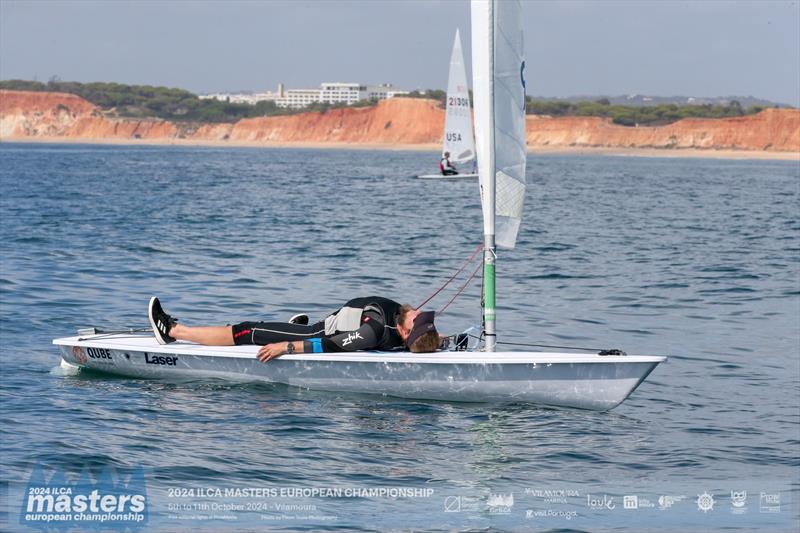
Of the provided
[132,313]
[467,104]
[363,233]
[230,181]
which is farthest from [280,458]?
[230,181]

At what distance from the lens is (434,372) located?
11.5 meters

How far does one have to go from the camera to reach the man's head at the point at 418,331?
38.0ft

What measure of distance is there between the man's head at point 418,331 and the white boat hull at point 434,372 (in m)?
0.14

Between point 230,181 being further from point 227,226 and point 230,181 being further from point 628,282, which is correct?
point 628,282

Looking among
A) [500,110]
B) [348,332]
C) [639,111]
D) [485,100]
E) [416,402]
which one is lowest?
[416,402]

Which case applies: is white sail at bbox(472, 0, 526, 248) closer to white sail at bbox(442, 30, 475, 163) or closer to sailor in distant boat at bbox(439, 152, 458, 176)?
white sail at bbox(442, 30, 475, 163)

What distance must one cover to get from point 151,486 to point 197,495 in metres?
0.45

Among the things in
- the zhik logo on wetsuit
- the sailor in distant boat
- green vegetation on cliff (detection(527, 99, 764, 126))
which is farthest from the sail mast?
green vegetation on cliff (detection(527, 99, 764, 126))

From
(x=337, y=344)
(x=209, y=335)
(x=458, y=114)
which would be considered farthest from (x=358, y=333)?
(x=458, y=114)

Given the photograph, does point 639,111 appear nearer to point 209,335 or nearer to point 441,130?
point 441,130

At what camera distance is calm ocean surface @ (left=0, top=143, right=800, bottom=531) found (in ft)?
28.6

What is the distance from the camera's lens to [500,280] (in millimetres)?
22000

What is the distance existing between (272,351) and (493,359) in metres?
2.50

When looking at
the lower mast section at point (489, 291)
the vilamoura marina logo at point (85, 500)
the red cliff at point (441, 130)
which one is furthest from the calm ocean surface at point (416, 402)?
the red cliff at point (441, 130)
